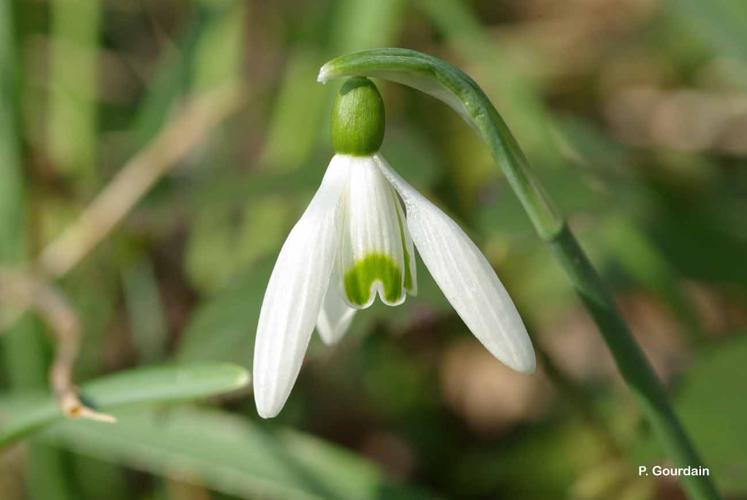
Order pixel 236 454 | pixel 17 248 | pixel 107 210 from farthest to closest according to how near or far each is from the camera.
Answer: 1. pixel 107 210
2. pixel 17 248
3. pixel 236 454

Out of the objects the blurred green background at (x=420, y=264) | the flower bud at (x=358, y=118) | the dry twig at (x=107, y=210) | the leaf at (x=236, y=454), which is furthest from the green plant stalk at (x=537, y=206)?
the dry twig at (x=107, y=210)

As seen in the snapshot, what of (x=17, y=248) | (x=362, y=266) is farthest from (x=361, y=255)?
(x=17, y=248)

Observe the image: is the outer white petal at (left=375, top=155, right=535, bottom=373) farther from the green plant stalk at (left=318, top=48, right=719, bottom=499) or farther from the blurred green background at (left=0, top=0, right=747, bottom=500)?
the blurred green background at (left=0, top=0, right=747, bottom=500)

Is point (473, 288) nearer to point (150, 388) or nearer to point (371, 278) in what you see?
point (371, 278)

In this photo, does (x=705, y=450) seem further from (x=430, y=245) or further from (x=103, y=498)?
(x=103, y=498)

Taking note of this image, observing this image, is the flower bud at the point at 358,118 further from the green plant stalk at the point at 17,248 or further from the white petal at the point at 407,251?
the green plant stalk at the point at 17,248

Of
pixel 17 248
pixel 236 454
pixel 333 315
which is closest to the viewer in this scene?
pixel 333 315

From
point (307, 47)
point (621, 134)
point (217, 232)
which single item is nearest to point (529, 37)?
point (621, 134)
